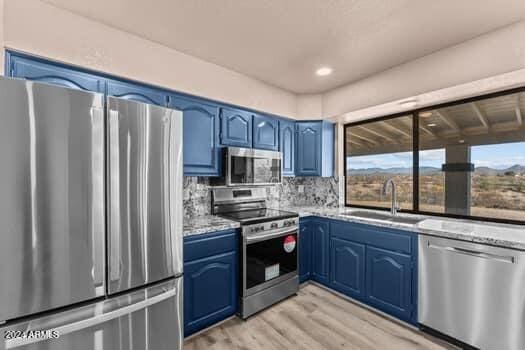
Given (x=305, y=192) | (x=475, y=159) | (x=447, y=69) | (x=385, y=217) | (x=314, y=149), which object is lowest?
(x=385, y=217)

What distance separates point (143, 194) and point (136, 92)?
3.46 ft

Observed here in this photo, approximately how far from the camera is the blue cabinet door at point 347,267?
97.0 inches

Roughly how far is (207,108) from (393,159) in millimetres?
2380

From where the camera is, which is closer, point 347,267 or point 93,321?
point 93,321

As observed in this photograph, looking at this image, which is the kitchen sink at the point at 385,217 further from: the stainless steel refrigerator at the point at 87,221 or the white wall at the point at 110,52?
the stainless steel refrigerator at the point at 87,221

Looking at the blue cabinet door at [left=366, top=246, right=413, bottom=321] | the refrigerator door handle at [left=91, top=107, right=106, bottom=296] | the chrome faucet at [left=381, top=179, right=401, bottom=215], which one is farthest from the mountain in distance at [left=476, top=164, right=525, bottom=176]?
the refrigerator door handle at [left=91, top=107, right=106, bottom=296]

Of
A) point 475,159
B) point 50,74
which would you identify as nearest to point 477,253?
point 475,159

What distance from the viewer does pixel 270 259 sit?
2.45 m

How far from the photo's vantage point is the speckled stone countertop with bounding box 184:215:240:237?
A: 195cm

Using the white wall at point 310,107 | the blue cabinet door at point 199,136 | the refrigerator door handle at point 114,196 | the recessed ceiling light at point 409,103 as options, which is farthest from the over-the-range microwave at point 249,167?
the recessed ceiling light at point 409,103

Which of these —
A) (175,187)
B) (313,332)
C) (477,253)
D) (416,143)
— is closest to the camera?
(175,187)

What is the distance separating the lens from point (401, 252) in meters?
2.18

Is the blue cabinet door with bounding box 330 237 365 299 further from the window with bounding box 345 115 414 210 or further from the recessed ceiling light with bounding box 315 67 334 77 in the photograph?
the recessed ceiling light with bounding box 315 67 334 77

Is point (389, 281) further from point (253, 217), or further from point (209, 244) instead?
point (209, 244)
